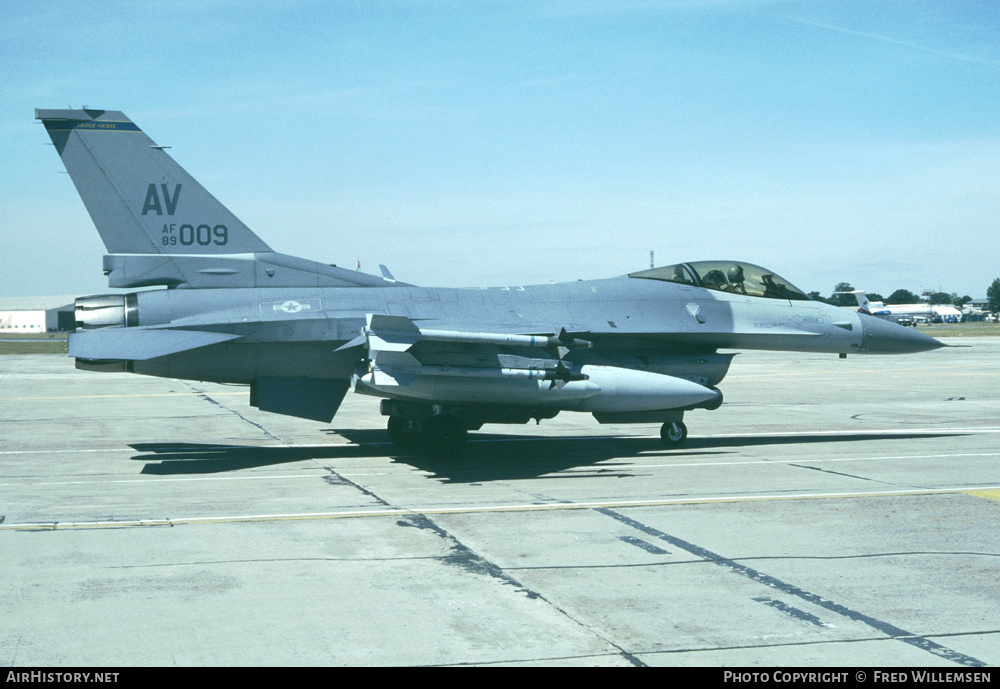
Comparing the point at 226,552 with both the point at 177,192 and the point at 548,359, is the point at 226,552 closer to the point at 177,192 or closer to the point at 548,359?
the point at 548,359

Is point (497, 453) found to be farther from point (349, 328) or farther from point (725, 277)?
point (725, 277)

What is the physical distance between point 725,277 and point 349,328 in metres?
6.91

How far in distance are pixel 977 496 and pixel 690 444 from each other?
228 inches

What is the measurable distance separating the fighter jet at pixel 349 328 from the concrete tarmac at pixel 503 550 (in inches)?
39.7

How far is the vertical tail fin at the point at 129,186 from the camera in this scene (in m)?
14.0

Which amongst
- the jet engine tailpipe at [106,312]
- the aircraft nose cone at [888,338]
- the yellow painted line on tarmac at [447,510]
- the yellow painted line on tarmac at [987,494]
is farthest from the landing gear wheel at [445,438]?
the aircraft nose cone at [888,338]

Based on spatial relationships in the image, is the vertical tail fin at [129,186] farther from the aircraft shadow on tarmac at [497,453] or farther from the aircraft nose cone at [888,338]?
the aircraft nose cone at [888,338]

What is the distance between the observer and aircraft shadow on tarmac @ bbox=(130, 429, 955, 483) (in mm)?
13164

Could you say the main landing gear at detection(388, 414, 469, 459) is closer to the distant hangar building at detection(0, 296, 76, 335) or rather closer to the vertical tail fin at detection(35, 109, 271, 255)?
the vertical tail fin at detection(35, 109, 271, 255)

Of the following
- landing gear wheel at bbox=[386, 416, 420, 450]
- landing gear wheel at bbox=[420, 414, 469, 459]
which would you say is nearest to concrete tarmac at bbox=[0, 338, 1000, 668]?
landing gear wheel at bbox=[386, 416, 420, 450]

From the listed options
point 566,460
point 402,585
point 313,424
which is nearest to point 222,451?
point 313,424

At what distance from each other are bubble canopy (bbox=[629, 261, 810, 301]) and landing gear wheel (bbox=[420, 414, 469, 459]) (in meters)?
4.52

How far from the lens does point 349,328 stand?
14.0 meters

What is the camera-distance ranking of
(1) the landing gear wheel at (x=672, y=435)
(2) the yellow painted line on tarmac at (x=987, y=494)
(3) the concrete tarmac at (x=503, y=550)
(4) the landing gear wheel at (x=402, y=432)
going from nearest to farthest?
(3) the concrete tarmac at (x=503, y=550) → (2) the yellow painted line on tarmac at (x=987, y=494) → (4) the landing gear wheel at (x=402, y=432) → (1) the landing gear wheel at (x=672, y=435)
